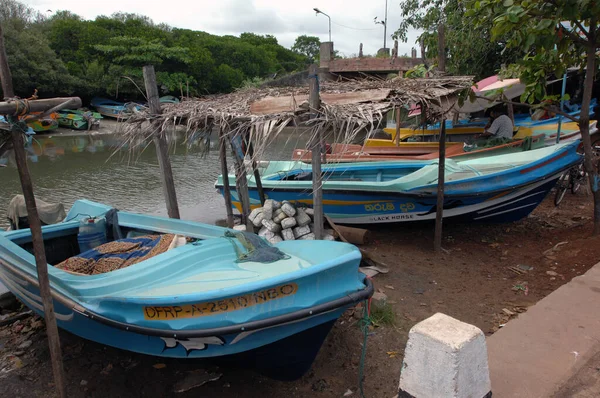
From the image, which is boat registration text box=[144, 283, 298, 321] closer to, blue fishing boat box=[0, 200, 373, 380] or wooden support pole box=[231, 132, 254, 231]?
blue fishing boat box=[0, 200, 373, 380]

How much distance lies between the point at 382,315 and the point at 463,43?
388 inches

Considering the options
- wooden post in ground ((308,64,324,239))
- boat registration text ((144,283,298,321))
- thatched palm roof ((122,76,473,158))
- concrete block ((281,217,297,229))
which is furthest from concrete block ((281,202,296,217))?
boat registration text ((144,283,298,321))

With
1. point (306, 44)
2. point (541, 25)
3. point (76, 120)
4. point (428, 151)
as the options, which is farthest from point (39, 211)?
point (306, 44)

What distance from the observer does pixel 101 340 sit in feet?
12.6

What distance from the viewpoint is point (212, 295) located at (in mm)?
3113

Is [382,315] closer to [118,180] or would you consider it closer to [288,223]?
[288,223]

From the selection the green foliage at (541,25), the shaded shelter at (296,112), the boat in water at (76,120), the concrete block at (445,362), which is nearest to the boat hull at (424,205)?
the shaded shelter at (296,112)

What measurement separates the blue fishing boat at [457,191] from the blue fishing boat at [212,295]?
2.79 m

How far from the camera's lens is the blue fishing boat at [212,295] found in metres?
3.18

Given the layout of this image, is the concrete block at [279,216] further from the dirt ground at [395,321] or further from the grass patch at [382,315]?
the grass patch at [382,315]

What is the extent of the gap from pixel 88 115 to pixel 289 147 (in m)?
12.9

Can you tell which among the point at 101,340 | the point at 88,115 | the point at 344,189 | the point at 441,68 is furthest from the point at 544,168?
the point at 88,115

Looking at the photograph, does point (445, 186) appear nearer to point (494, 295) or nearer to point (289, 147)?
point (494, 295)

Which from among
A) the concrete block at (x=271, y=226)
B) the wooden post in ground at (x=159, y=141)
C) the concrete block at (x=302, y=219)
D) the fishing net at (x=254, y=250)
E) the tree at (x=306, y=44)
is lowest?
the concrete block at (x=271, y=226)
